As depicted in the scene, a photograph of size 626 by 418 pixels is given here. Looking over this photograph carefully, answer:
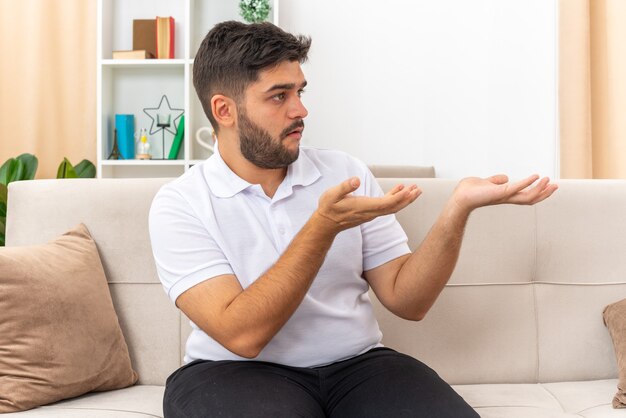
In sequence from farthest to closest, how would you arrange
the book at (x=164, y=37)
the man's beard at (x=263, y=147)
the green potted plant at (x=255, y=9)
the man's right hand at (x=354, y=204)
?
the book at (x=164, y=37) < the green potted plant at (x=255, y=9) < the man's beard at (x=263, y=147) < the man's right hand at (x=354, y=204)

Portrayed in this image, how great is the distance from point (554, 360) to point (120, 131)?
2751mm

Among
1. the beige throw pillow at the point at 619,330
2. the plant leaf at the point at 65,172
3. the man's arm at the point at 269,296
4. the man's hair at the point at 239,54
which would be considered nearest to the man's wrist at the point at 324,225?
the man's arm at the point at 269,296

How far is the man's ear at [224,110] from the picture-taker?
170 centimetres

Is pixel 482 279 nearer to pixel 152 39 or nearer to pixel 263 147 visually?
pixel 263 147

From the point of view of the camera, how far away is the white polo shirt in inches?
60.5

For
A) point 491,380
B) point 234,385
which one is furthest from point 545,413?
point 234,385

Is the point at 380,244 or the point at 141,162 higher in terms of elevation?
the point at 141,162

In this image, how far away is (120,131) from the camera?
158 inches

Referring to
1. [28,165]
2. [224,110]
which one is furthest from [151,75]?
[224,110]

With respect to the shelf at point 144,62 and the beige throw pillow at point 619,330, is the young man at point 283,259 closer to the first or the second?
the beige throw pillow at point 619,330

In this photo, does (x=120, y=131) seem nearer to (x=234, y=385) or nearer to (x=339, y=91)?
(x=339, y=91)

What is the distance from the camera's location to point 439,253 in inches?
59.6

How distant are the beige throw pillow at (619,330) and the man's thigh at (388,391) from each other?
44 cm

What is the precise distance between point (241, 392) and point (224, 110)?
0.64 metres
